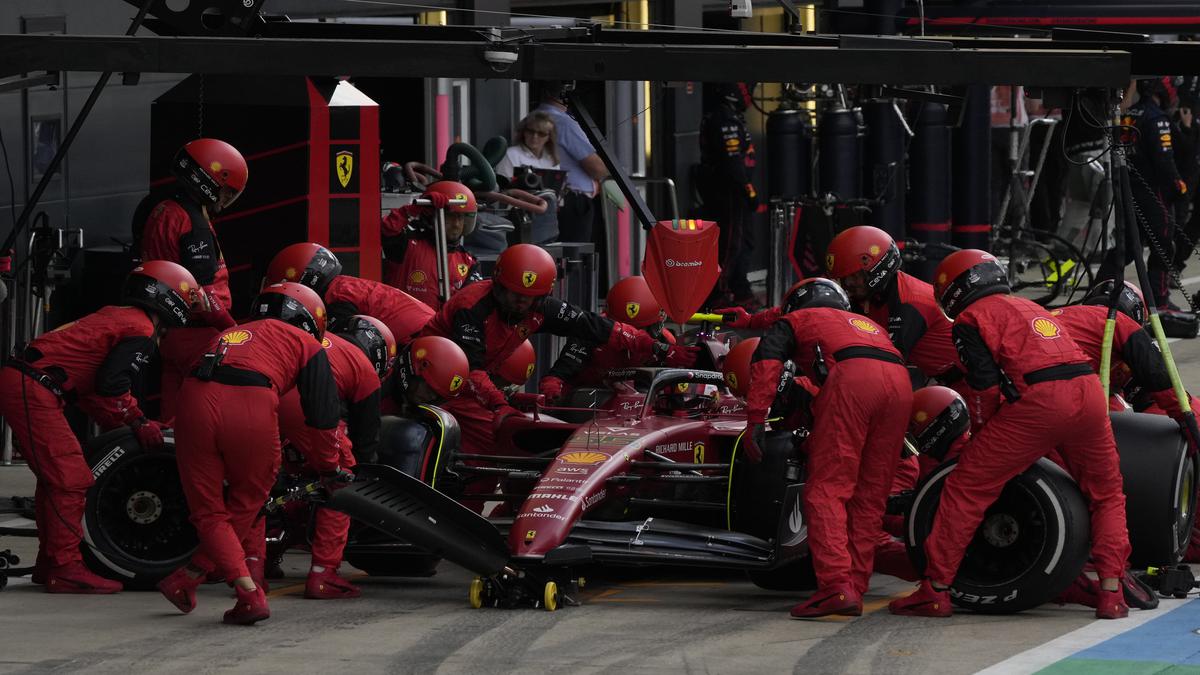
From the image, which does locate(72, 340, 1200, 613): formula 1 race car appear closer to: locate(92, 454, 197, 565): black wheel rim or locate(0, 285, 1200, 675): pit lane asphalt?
locate(92, 454, 197, 565): black wheel rim

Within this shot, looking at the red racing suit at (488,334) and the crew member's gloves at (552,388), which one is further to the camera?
the crew member's gloves at (552,388)

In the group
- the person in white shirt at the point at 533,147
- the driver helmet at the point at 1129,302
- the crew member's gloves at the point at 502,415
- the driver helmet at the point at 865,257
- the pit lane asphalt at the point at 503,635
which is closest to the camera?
the pit lane asphalt at the point at 503,635

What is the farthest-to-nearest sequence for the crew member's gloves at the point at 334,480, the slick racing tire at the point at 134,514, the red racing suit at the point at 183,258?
the red racing suit at the point at 183,258 → the slick racing tire at the point at 134,514 → the crew member's gloves at the point at 334,480

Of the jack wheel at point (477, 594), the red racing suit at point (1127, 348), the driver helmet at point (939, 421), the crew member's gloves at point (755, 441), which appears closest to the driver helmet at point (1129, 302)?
the red racing suit at point (1127, 348)

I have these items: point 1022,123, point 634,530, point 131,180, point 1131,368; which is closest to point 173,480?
point 634,530

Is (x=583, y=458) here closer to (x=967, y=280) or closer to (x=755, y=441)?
(x=755, y=441)

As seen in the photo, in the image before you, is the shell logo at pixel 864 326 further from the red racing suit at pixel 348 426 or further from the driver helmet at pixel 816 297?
the red racing suit at pixel 348 426

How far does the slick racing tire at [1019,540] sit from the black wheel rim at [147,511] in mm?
3589

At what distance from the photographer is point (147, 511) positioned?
10656mm

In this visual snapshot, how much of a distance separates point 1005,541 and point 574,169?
9.13 meters

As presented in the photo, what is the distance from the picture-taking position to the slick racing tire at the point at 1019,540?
9.66 metres

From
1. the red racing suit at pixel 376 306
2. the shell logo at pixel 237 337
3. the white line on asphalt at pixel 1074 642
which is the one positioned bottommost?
the white line on asphalt at pixel 1074 642

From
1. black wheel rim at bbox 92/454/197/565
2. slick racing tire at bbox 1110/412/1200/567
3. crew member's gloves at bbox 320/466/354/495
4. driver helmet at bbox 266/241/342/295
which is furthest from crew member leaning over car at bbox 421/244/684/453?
slick racing tire at bbox 1110/412/1200/567

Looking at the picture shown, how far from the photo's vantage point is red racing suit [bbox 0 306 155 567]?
10.5m
